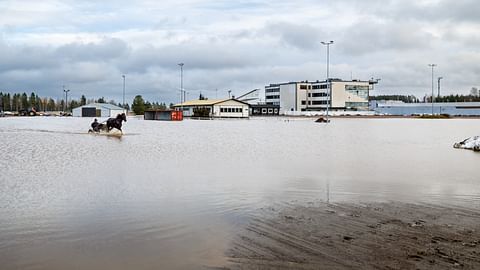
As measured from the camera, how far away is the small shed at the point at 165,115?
88.6 meters

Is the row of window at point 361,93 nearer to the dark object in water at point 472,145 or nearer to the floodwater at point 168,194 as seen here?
the dark object in water at point 472,145

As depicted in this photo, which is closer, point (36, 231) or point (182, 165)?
point (36, 231)

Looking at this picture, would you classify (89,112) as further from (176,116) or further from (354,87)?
(354,87)

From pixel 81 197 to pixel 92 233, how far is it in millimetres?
3582

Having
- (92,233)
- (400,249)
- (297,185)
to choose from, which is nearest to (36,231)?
(92,233)

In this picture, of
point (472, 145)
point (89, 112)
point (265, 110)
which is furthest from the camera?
point (265, 110)

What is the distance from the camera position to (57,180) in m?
14.4

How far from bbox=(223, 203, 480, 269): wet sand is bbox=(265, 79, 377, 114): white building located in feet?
433

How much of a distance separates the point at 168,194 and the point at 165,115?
268ft

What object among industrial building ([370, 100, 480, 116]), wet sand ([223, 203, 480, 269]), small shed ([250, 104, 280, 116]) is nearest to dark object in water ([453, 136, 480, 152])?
wet sand ([223, 203, 480, 269])

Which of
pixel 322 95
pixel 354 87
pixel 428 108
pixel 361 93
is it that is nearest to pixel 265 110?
pixel 322 95

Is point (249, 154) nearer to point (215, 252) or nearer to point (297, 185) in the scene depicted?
point (297, 185)

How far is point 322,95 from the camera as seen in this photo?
14838cm

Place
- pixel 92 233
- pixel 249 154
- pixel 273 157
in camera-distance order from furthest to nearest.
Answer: pixel 249 154 → pixel 273 157 → pixel 92 233
